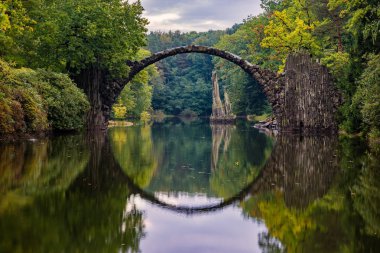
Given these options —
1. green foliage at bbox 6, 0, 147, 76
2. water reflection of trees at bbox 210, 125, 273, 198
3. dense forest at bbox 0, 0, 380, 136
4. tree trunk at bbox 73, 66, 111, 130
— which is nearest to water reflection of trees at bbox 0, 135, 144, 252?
water reflection of trees at bbox 210, 125, 273, 198

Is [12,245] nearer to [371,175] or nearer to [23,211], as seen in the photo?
[23,211]

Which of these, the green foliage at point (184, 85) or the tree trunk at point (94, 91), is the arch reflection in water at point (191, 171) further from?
the green foliage at point (184, 85)

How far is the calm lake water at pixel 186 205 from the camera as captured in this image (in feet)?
18.3

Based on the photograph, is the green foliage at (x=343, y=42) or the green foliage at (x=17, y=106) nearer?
the green foliage at (x=17, y=106)

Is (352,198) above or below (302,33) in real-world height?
below

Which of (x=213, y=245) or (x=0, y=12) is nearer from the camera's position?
(x=213, y=245)

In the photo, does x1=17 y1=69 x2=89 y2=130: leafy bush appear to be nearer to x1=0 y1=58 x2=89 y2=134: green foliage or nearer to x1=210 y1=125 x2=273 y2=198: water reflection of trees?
x1=0 y1=58 x2=89 y2=134: green foliage

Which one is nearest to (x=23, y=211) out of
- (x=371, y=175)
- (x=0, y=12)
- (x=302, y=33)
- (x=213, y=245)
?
(x=213, y=245)

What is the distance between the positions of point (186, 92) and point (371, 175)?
248ft

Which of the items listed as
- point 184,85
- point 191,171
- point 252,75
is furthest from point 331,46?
point 184,85

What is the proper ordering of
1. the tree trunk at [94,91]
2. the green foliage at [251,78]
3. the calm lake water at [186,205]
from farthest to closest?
1. the green foliage at [251,78]
2. the tree trunk at [94,91]
3. the calm lake water at [186,205]

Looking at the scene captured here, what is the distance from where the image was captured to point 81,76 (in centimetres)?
2927

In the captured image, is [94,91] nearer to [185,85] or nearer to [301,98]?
[301,98]

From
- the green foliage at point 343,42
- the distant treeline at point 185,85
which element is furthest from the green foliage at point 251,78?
the distant treeline at point 185,85
